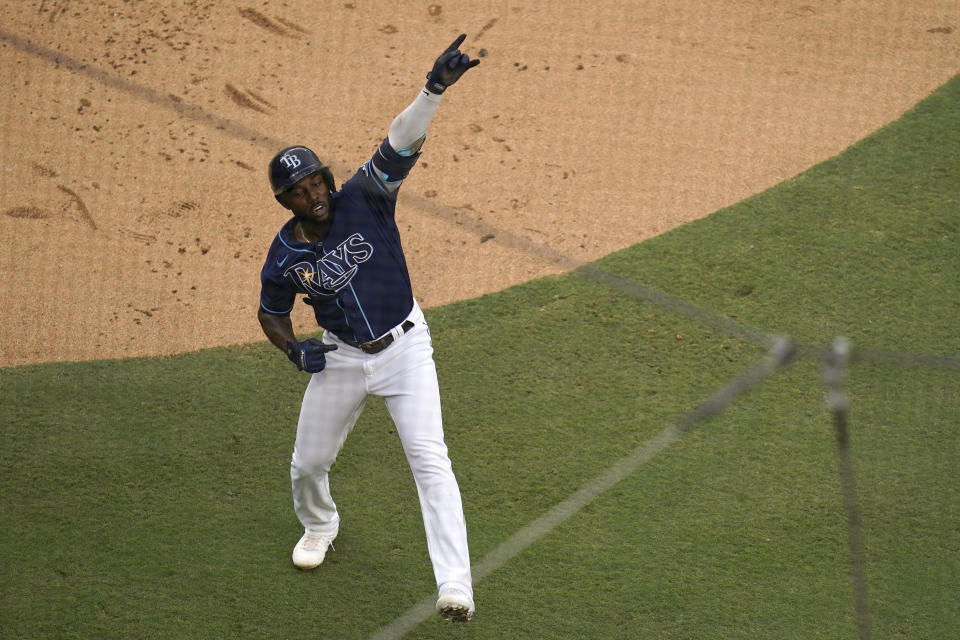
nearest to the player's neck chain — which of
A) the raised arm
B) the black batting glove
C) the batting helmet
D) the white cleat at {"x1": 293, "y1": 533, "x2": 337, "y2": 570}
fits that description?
the batting helmet

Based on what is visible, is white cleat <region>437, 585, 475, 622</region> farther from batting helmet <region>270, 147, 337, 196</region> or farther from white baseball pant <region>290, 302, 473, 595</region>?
batting helmet <region>270, 147, 337, 196</region>

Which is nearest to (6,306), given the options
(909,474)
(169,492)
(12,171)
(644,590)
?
(12,171)

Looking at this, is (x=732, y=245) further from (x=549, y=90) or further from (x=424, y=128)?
(x=424, y=128)

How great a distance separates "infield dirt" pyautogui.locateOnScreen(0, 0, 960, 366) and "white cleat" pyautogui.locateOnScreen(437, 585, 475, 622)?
90.6 inches

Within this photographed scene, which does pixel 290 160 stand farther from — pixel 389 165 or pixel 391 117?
pixel 391 117

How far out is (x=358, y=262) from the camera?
3445 mm

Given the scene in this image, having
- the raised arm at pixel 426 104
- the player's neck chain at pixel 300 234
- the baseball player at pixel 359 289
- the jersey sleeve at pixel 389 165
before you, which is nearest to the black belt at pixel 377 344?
the baseball player at pixel 359 289

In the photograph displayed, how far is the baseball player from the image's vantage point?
3.36 m

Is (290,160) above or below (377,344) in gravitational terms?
above

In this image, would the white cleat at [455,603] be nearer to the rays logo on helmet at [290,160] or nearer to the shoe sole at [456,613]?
the shoe sole at [456,613]

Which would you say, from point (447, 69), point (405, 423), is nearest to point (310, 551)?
point (405, 423)

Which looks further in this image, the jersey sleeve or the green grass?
the green grass

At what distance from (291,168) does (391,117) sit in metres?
3.26

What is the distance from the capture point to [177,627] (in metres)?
3.54
